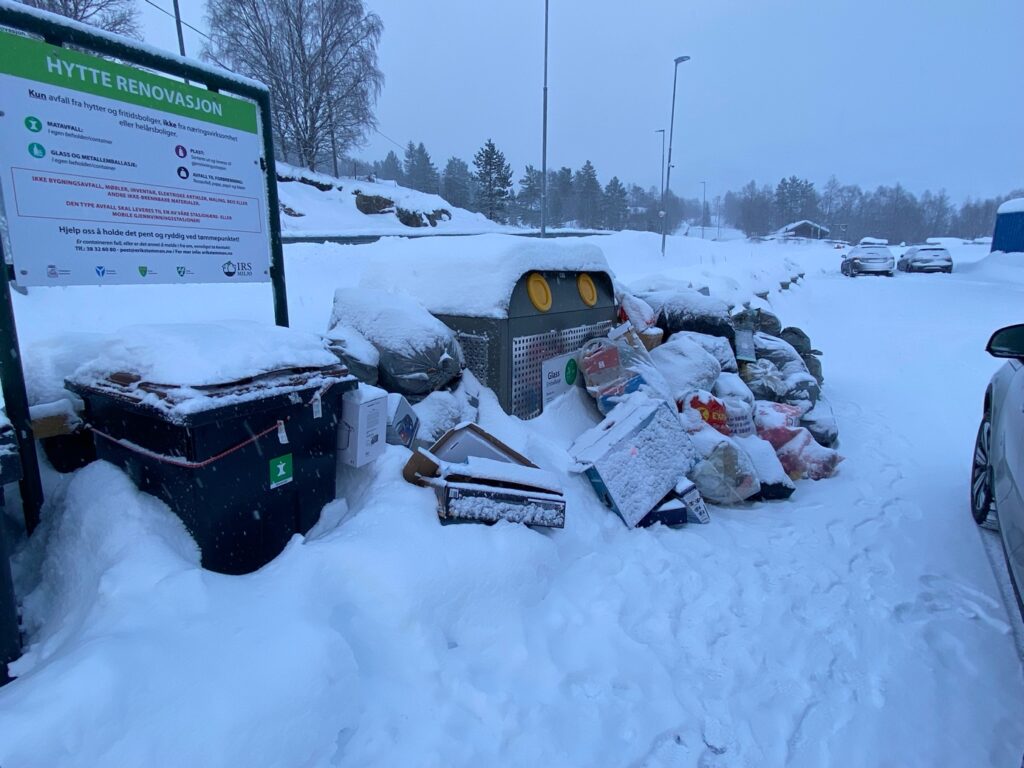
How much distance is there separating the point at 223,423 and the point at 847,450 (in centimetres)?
501

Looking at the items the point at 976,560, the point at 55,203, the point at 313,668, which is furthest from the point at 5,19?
the point at 976,560

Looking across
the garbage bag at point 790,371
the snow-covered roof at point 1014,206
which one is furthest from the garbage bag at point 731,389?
the snow-covered roof at point 1014,206

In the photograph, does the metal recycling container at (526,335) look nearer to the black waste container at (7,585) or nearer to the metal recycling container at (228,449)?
the metal recycling container at (228,449)

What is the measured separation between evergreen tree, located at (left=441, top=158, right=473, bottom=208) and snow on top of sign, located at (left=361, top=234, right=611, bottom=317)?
49725 millimetres

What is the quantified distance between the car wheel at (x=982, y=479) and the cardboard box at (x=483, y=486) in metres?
2.58

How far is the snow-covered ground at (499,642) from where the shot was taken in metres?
1.63

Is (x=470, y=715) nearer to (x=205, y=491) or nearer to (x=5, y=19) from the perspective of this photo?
(x=205, y=491)

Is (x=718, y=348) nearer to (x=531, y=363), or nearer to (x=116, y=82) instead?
(x=531, y=363)

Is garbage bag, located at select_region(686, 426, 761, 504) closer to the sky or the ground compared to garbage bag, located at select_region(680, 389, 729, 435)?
closer to the ground

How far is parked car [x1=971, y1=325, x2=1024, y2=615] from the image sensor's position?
7.66ft

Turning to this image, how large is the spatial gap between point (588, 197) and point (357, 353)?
7013 cm

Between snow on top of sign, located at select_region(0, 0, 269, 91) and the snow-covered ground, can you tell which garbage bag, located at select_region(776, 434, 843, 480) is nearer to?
the snow-covered ground

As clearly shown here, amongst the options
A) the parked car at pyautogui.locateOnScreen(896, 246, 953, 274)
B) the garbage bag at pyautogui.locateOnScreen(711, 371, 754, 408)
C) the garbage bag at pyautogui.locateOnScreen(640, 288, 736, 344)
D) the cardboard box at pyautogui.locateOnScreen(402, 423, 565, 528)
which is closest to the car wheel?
the garbage bag at pyautogui.locateOnScreen(711, 371, 754, 408)

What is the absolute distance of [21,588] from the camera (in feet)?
7.12
